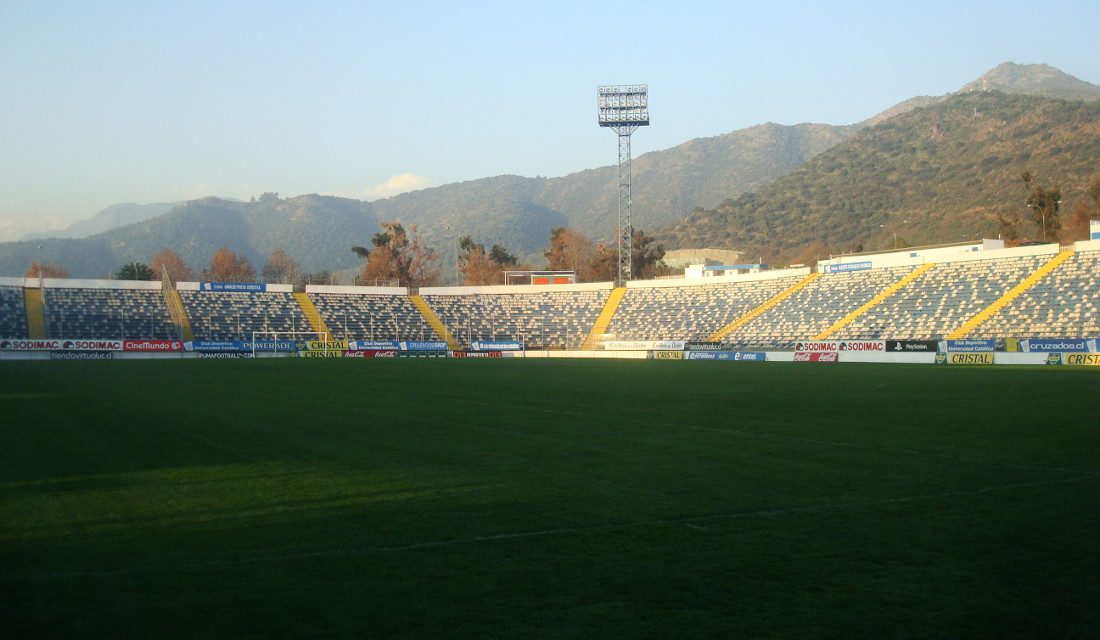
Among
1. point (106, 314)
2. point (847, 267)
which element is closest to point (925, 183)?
point (847, 267)

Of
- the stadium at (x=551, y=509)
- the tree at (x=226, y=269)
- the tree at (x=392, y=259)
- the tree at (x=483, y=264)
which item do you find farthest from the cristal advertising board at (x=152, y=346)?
the tree at (x=226, y=269)

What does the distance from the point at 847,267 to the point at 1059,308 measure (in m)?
20.4

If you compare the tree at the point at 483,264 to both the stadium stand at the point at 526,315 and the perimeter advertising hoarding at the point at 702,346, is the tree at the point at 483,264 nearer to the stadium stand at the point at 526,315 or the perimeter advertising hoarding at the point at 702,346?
the stadium stand at the point at 526,315

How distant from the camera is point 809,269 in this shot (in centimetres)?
7550

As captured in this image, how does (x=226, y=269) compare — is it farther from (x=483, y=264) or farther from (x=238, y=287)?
(x=238, y=287)

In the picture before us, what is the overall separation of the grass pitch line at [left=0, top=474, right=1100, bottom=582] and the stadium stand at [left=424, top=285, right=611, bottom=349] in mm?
68718

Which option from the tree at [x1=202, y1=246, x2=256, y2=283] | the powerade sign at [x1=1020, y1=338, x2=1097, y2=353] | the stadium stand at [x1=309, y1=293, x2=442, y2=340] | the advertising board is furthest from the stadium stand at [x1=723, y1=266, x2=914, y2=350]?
the tree at [x1=202, y1=246, x2=256, y2=283]

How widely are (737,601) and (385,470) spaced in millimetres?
6940

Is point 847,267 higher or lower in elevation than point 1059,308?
higher

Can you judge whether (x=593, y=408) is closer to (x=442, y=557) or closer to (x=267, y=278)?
(x=442, y=557)

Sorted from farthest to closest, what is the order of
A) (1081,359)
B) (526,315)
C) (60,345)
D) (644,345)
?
(526,315)
(644,345)
(60,345)
(1081,359)

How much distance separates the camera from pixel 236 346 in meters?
70.5

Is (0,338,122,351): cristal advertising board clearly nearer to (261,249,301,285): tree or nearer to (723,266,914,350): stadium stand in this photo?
(723,266,914,350): stadium stand

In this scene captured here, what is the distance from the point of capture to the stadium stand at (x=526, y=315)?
81562 mm
